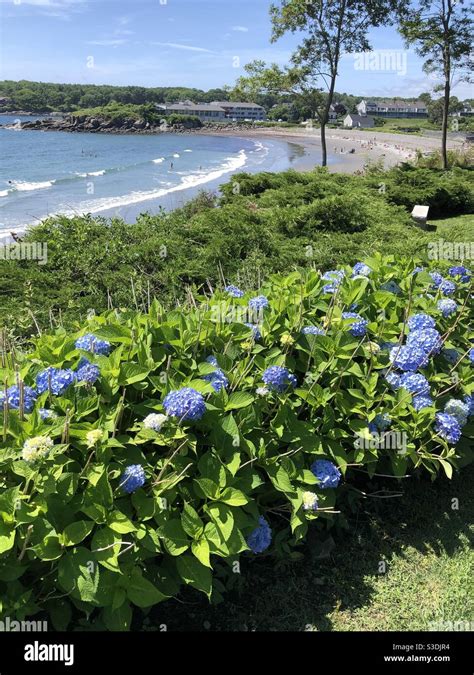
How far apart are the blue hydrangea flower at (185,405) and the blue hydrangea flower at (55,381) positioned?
45 cm

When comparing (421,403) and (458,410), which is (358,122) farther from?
(421,403)

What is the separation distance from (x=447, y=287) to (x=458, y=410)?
1168mm

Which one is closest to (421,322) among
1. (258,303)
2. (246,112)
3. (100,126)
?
(258,303)

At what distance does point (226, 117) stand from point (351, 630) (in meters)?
144

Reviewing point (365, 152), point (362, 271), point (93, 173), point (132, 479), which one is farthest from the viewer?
point (365, 152)

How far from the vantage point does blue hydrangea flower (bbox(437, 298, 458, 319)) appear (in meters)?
3.56

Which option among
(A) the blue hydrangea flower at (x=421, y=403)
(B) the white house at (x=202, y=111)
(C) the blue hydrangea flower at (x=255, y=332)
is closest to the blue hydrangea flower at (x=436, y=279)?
(A) the blue hydrangea flower at (x=421, y=403)

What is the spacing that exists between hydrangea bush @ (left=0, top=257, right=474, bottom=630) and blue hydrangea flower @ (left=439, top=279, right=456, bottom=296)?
0.30 m

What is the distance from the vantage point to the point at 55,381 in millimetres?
2350

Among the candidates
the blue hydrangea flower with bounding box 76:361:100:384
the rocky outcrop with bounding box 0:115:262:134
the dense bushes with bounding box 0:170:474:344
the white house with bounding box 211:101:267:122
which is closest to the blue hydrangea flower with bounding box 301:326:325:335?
the blue hydrangea flower with bounding box 76:361:100:384

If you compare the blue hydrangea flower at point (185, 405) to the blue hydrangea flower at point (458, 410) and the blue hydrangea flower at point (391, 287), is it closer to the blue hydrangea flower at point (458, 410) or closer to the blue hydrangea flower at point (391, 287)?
the blue hydrangea flower at point (458, 410)

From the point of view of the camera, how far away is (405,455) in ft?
9.50

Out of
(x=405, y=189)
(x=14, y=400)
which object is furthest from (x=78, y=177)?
(x=14, y=400)

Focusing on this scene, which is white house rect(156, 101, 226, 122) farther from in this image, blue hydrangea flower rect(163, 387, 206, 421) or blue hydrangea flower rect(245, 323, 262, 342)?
blue hydrangea flower rect(163, 387, 206, 421)
